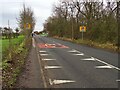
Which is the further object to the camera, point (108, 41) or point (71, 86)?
point (108, 41)

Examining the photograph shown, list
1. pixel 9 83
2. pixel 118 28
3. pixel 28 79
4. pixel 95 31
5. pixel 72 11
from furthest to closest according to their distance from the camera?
pixel 72 11 < pixel 95 31 < pixel 118 28 < pixel 28 79 < pixel 9 83

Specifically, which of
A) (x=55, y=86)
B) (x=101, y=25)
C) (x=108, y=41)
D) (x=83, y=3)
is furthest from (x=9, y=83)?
(x=83, y=3)

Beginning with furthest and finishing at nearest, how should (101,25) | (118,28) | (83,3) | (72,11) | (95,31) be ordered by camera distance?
(72,11), (83,3), (95,31), (101,25), (118,28)

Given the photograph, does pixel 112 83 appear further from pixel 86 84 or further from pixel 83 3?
pixel 83 3

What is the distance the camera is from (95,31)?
42.7 metres

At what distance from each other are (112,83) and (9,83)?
3541 mm

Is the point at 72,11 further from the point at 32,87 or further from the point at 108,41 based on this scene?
the point at 32,87

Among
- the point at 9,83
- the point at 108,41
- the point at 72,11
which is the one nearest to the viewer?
the point at 9,83

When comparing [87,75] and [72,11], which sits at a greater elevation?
[72,11]

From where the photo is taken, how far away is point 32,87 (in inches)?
389

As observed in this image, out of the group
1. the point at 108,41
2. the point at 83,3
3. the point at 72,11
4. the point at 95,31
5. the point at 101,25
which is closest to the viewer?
the point at 108,41

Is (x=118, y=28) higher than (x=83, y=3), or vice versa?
(x=83, y=3)

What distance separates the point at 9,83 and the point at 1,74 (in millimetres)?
1964

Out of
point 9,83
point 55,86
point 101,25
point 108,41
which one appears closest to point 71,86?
point 55,86
